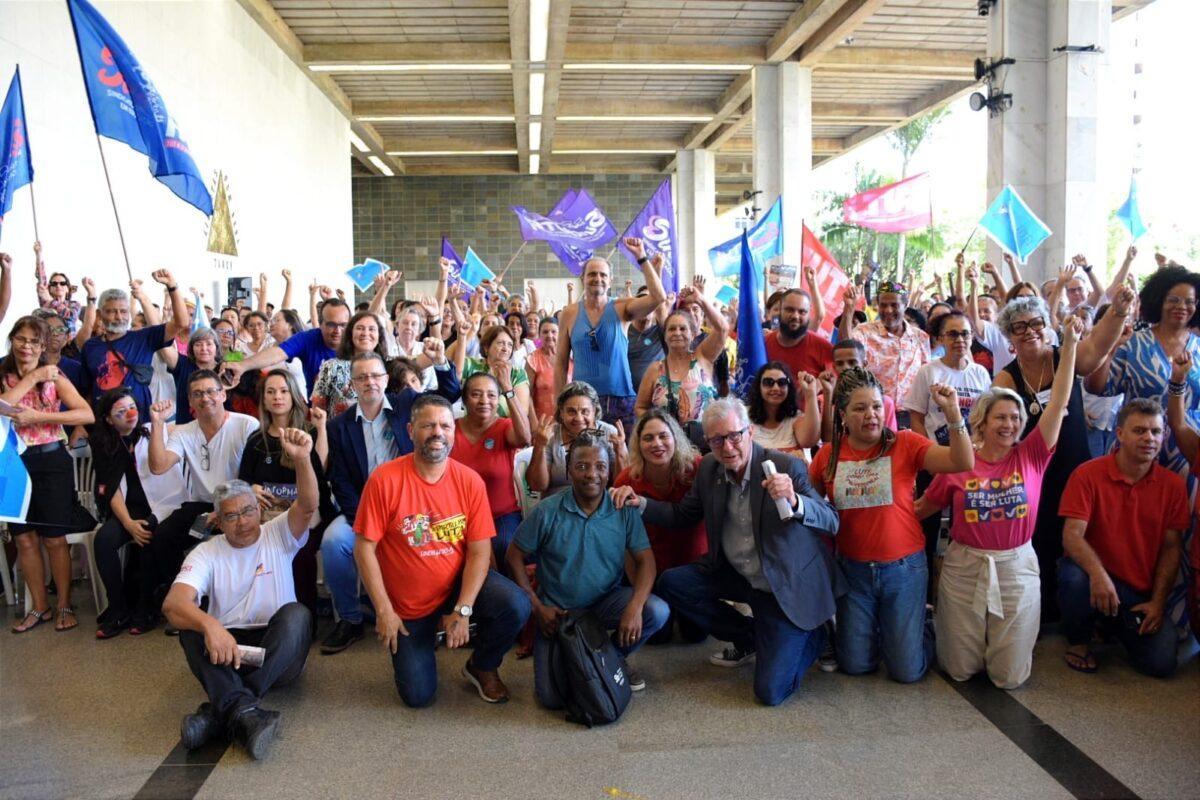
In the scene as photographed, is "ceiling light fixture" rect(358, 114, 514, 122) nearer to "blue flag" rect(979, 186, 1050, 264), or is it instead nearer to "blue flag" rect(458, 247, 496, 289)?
"blue flag" rect(458, 247, 496, 289)

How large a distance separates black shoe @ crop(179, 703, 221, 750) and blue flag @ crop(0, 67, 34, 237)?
4.44 m

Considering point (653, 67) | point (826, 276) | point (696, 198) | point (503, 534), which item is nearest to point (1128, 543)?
point (503, 534)

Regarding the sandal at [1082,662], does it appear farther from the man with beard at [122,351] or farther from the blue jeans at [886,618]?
the man with beard at [122,351]

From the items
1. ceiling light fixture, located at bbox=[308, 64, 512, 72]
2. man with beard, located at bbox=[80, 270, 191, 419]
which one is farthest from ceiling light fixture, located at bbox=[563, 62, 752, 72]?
man with beard, located at bbox=[80, 270, 191, 419]

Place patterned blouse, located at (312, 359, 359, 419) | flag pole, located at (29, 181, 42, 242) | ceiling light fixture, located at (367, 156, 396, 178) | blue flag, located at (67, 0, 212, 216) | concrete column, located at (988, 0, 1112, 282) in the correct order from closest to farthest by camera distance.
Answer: patterned blouse, located at (312, 359, 359, 419) → blue flag, located at (67, 0, 212, 216) → flag pole, located at (29, 181, 42, 242) → concrete column, located at (988, 0, 1112, 282) → ceiling light fixture, located at (367, 156, 396, 178)

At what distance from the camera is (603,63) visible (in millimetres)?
17656

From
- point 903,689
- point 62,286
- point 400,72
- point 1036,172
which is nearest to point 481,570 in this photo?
point 903,689

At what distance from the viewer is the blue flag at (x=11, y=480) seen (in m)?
3.98

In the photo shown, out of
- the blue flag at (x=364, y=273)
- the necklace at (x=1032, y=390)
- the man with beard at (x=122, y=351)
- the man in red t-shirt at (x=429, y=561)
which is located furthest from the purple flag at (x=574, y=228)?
the man in red t-shirt at (x=429, y=561)

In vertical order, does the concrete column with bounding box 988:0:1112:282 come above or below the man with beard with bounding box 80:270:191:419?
above

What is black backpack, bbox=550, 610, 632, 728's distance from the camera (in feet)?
12.8

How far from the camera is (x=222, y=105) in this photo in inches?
516

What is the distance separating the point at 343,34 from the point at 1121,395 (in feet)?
50.6

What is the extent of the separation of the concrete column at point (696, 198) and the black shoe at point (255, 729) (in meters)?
25.0
